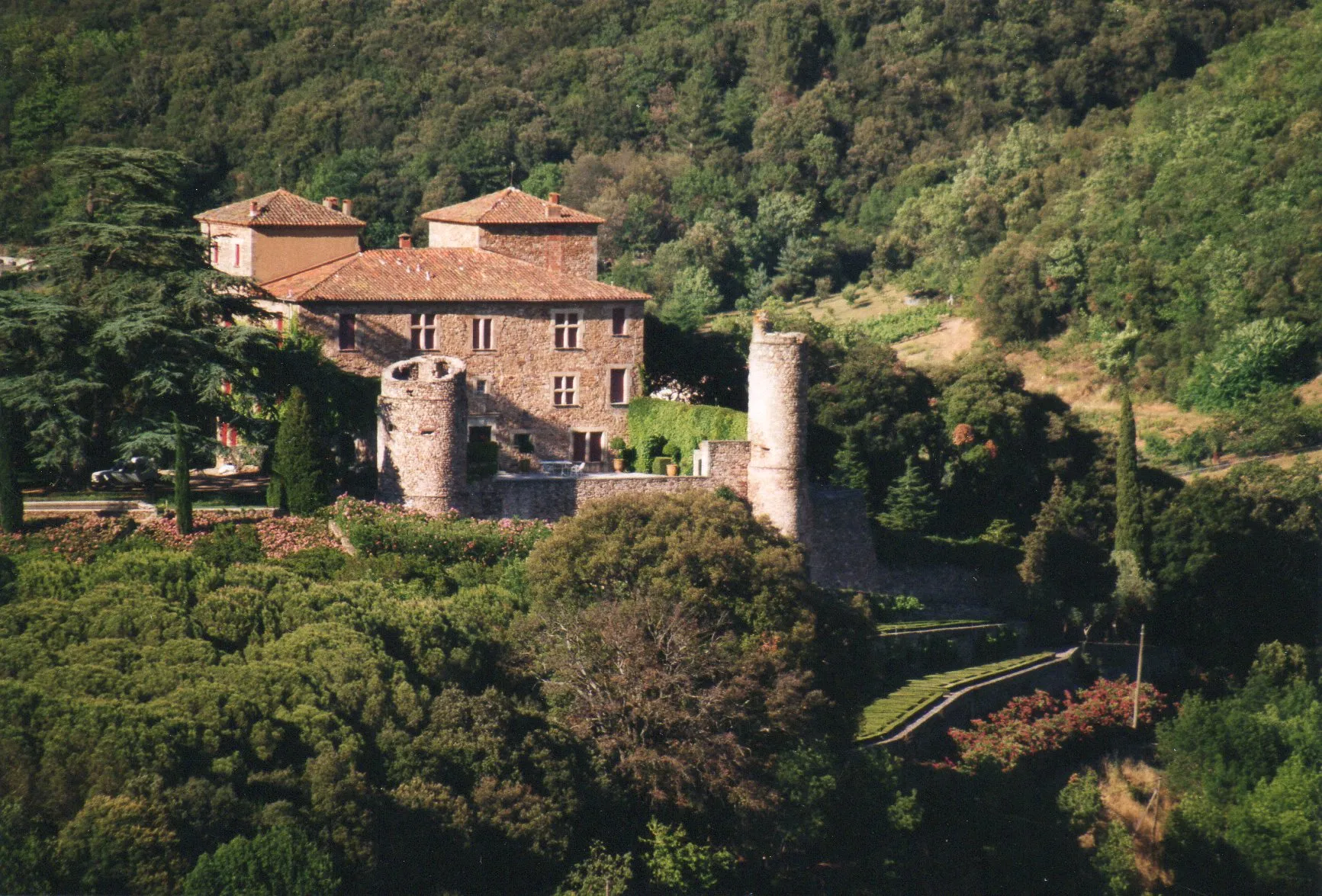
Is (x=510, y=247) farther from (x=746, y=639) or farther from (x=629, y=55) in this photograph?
(x=629, y=55)

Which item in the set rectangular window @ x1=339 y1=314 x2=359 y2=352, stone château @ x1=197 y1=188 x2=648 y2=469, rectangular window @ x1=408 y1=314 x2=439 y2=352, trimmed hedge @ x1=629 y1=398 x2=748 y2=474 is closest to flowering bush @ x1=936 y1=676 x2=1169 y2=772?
trimmed hedge @ x1=629 y1=398 x2=748 y2=474

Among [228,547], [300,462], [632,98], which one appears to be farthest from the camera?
[632,98]

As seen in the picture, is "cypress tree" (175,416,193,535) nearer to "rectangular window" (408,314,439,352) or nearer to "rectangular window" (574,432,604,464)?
"rectangular window" (408,314,439,352)

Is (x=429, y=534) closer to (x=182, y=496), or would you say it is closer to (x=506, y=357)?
(x=182, y=496)

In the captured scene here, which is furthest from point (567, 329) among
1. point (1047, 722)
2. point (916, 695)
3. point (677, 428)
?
point (1047, 722)

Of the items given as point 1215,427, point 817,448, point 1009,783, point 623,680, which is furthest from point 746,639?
point 1215,427
